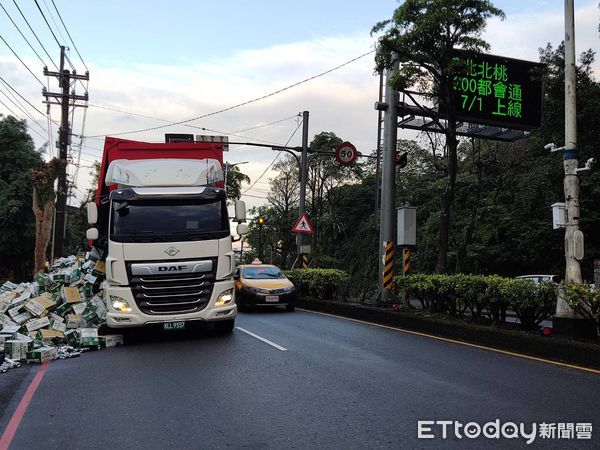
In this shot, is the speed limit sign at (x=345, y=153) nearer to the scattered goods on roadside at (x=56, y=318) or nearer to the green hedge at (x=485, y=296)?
the green hedge at (x=485, y=296)

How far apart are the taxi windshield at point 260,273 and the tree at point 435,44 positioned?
20.8ft

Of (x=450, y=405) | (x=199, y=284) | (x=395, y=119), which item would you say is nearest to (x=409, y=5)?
(x=395, y=119)

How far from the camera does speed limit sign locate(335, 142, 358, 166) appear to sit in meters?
23.0

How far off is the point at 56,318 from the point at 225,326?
3.27 metres

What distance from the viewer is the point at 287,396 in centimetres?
642

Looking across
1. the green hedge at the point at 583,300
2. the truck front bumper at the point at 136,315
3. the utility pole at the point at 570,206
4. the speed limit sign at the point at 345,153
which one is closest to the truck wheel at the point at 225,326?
the truck front bumper at the point at 136,315

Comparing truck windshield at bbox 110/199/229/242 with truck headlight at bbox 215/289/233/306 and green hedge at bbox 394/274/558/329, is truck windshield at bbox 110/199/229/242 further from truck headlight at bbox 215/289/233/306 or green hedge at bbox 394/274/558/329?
green hedge at bbox 394/274/558/329

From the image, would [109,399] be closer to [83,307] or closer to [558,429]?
[558,429]

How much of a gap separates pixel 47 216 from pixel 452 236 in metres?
21.4

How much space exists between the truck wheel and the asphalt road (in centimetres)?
133

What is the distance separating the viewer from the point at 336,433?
16.6ft

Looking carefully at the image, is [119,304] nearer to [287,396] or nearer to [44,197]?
[287,396]

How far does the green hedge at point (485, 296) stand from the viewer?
9953 mm

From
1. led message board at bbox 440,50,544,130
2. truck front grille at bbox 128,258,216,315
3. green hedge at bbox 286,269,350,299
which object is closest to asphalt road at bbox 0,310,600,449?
truck front grille at bbox 128,258,216,315
